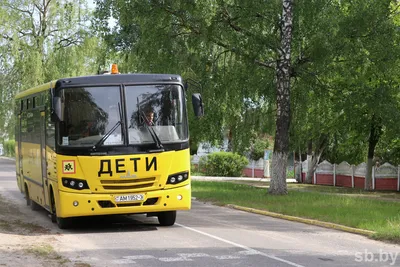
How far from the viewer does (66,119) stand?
15.6 metres

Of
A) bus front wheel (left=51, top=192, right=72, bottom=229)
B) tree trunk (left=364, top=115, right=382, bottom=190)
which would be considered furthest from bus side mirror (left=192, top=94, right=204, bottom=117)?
tree trunk (left=364, top=115, right=382, bottom=190)

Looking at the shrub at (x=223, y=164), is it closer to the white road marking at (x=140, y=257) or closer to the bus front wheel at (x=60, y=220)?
the bus front wheel at (x=60, y=220)

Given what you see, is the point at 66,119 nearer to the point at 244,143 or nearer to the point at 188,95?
the point at 188,95

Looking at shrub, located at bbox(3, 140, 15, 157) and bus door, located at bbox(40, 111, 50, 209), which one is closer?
bus door, located at bbox(40, 111, 50, 209)

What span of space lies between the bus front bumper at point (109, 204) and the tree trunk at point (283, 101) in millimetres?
11211

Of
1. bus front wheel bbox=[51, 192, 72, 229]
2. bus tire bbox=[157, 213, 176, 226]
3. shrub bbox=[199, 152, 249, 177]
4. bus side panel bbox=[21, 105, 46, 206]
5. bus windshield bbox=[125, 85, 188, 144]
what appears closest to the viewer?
bus windshield bbox=[125, 85, 188, 144]

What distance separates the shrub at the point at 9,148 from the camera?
94838 millimetres

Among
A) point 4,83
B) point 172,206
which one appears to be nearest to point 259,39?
point 172,206

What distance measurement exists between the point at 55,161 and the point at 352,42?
44.4 feet

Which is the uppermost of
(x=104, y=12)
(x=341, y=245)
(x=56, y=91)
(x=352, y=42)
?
(x=104, y=12)

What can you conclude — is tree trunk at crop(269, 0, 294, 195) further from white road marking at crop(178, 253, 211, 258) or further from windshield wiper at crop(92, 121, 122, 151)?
white road marking at crop(178, 253, 211, 258)

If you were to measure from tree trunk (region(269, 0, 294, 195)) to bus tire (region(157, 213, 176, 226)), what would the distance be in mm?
10083

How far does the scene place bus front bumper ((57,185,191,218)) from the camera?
1523 centimetres

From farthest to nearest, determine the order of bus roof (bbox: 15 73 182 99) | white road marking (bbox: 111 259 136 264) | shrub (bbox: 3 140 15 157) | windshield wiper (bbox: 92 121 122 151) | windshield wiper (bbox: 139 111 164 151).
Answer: shrub (bbox: 3 140 15 157) → bus roof (bbox: 15 73 182 99) → windshield wiper (bbox: 139 111 164 151) → windshield wiper (bbox: 92 121 122 151) → white road marking (bbox: 111 259 136 264)
